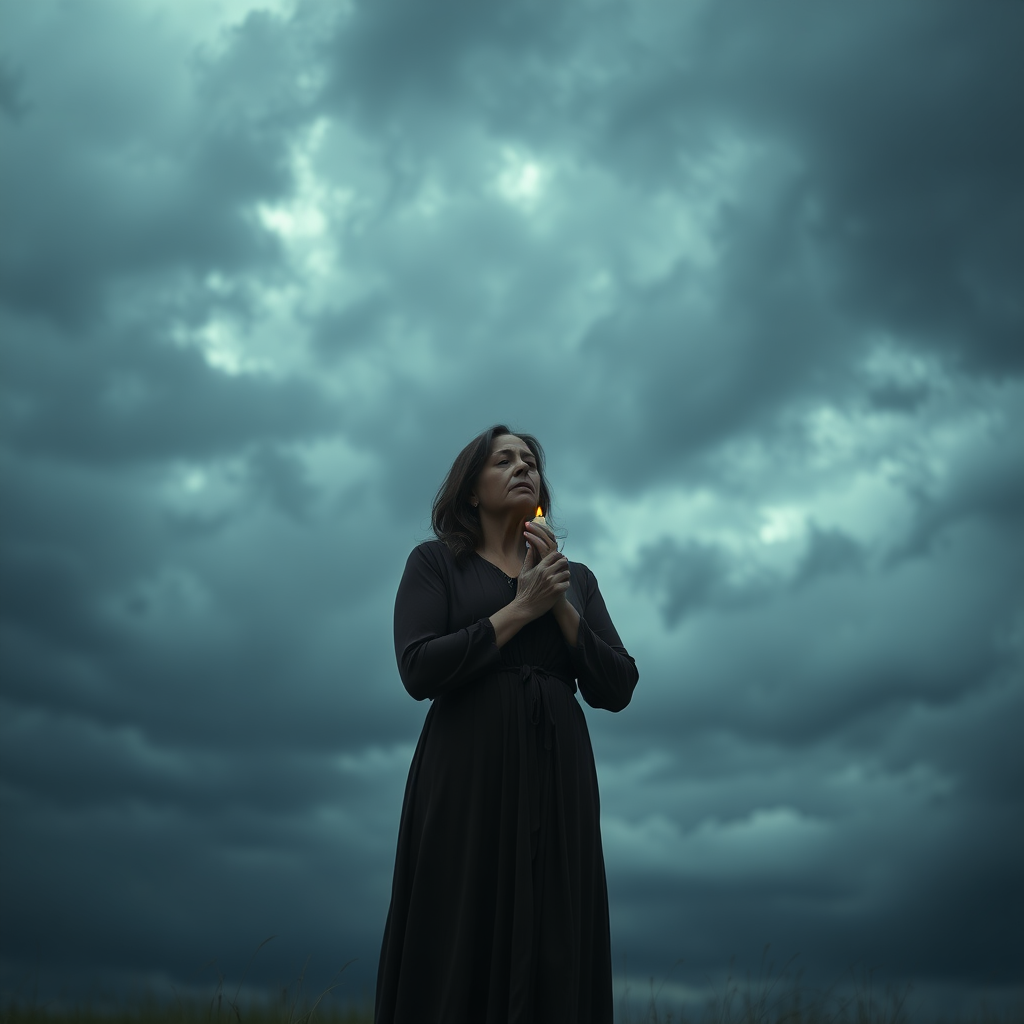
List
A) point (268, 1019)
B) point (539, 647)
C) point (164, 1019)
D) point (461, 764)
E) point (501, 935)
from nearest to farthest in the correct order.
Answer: point (501, 935) → point (461, 764) → point (539, 647) → point (268, 1019) → point (164, 1019)

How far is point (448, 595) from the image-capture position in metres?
5.00

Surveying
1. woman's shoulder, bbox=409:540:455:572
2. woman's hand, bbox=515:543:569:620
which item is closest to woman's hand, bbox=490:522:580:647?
woman's hand, bbox=515:543:569:620

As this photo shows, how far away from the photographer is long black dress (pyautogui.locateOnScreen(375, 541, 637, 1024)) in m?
4.24

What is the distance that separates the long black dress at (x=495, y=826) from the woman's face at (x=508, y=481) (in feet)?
1.63

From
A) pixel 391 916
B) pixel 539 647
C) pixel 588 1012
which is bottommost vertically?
pixel 588 1012

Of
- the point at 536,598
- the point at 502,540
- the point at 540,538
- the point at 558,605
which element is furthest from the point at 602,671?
the point at 502,540

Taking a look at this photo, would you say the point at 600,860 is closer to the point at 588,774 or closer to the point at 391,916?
the point at 588,774

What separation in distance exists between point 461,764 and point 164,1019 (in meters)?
3.54

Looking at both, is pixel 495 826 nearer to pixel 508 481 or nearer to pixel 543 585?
pixel 543 585

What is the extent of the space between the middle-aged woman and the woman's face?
0.33 metres

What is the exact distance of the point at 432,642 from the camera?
4520 millimetres

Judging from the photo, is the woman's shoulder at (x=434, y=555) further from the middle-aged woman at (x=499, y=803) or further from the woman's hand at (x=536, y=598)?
the woman's hand at (x=536, y=598)

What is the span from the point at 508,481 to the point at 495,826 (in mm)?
1731

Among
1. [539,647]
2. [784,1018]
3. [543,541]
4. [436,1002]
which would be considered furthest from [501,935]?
[784,1018]
